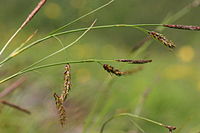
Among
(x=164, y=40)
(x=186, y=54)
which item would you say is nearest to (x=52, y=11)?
(x=186, y=54)

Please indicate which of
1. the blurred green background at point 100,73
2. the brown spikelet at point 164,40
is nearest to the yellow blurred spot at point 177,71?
the blurred green background at point 100,73

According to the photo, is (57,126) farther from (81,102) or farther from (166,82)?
(166,82)

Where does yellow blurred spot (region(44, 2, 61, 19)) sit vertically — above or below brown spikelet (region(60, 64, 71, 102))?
above

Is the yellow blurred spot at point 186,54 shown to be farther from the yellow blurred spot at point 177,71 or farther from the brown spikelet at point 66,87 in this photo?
the brown spikelet at point 66,87

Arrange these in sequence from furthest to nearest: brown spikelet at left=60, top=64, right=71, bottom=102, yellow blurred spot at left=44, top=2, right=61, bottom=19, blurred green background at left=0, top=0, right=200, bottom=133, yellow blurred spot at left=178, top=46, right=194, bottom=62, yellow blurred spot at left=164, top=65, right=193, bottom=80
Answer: yellow blurred spot at left=44, top=2, right=61, bottom=19 → yellow blurred spot at left=178, top=46, right=194, bottom=62 → yellow blurred spot at left=164, top=65, right=193, bottom=80 → blurred green background at left=0, top=0, right=200, bottom=133 → brown spikelet at left=60, top=64, right=71, bottom=102

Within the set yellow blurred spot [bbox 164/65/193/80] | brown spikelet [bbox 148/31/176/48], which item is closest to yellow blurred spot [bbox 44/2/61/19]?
yellow blurred spot [bbox 164/65/193/80]

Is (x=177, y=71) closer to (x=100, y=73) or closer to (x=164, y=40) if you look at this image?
(x=100, y=73)

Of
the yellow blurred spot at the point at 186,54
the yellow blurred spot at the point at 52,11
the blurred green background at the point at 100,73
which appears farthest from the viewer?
the yellow blurred spot at the point at 52,11

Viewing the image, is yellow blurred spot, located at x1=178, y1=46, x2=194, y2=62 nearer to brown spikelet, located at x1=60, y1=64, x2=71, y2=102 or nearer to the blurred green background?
the blurred green background
